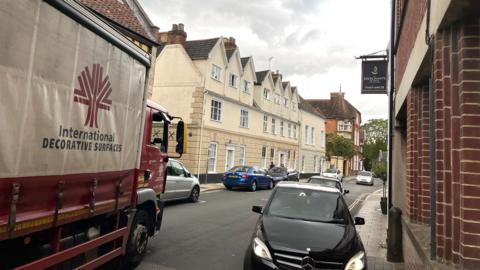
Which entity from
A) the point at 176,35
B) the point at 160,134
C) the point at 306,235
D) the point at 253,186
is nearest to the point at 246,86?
the point at 176,35

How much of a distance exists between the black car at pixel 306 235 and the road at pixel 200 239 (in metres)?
1.38

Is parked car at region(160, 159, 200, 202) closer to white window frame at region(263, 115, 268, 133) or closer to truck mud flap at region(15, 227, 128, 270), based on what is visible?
truck mud flap at region(15, 227, 128, 270)

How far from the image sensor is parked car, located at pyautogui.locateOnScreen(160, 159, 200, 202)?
45.0ft

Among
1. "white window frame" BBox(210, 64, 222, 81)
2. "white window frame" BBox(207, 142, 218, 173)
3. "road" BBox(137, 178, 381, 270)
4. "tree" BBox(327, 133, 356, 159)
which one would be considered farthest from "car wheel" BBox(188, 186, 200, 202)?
"tree" BBox(327, 133, 356, 159)

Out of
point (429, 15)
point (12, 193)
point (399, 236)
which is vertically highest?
point (429, 15)

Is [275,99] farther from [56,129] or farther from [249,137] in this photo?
[56,129]

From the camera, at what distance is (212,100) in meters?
26.5

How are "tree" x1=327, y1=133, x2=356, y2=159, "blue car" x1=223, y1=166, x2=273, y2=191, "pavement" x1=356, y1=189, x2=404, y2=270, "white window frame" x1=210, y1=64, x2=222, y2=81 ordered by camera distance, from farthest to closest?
"tree" x1=327, y1=133, x2=356, y2=159 < "white window frame" x1=210, y1=64, x2=222, y2=81 < "blue car" x1=223, y1=166, x2=273, y2=191 < "pavement" x1=356, y1=189, x2=404, y2=270

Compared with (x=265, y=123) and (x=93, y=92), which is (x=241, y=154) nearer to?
(x=265, y=123)

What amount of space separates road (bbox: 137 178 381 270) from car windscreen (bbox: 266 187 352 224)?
133 cm

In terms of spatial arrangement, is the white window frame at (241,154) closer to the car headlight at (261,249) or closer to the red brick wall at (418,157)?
the red brick wall at (418,157)

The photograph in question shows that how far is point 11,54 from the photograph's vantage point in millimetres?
3072

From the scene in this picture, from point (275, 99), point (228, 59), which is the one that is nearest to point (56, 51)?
point (228, 59)

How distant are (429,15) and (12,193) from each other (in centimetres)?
451
